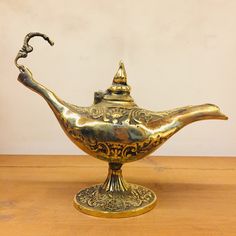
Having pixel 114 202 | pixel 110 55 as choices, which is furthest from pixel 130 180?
pixel 110 55

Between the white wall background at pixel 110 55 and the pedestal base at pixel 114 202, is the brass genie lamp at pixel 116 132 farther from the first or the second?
the white wall background at pixel 110 55

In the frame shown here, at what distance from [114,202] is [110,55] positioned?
1.75ft

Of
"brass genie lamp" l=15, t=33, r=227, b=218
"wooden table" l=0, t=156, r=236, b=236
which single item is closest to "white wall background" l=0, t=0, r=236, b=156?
"wooden table" l=0, t=156, r=236, b=236

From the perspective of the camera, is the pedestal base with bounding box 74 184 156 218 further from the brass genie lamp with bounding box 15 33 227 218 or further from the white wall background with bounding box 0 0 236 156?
Result: the white wall background with bounding box 0 0 236 156

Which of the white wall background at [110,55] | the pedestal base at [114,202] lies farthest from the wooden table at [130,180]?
the white wall background at [110,55]

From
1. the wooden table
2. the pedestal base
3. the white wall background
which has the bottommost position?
the wooden table

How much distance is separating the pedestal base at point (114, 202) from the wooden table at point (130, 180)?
0.04 feet

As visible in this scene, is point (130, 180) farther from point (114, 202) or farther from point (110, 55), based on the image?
point (110, 55)

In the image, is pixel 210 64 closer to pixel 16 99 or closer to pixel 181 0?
pixel 181 0

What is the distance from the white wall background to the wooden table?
0.16 meters

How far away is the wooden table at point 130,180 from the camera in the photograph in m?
0.56

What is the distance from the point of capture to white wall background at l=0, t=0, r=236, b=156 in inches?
41.8

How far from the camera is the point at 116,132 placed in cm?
60

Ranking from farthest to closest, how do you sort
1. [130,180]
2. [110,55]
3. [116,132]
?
[110,55], [130,180], [116,132]
